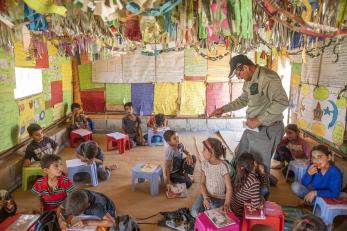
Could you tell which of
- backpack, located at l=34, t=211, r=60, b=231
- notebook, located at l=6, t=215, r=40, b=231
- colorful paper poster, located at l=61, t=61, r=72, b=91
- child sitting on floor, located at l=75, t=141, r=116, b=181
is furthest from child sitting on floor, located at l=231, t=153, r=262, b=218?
colorful paper poster, located at l=61, t=61, r=72, b=91

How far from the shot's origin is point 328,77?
503 cm

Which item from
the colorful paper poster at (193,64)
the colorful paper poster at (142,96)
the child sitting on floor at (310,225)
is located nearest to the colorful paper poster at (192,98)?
the colorful paper poster at (193,64)

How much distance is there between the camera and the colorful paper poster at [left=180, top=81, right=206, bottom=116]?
27.8ft

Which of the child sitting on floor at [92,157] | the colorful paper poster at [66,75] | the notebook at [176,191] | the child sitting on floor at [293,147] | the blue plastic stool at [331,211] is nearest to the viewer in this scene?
the blue plastic stool at [331,211]

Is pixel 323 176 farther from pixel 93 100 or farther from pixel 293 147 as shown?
pixel 93 100

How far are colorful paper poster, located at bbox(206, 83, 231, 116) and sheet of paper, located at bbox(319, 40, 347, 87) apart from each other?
11.4ft

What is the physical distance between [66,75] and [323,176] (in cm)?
661

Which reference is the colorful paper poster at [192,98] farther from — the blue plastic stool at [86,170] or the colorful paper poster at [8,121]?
the colorful paper poster at [8,121]

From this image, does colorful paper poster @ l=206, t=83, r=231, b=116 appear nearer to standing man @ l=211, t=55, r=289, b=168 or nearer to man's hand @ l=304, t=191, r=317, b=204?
standing man @ l=211, t=55, r=289, b=168

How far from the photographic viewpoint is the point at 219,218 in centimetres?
295

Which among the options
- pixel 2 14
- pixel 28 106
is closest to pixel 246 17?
pixel 2 14

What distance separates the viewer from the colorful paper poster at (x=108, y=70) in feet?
27.5

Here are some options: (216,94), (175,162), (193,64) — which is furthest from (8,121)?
(216,94)

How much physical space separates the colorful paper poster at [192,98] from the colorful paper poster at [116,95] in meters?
1.60
